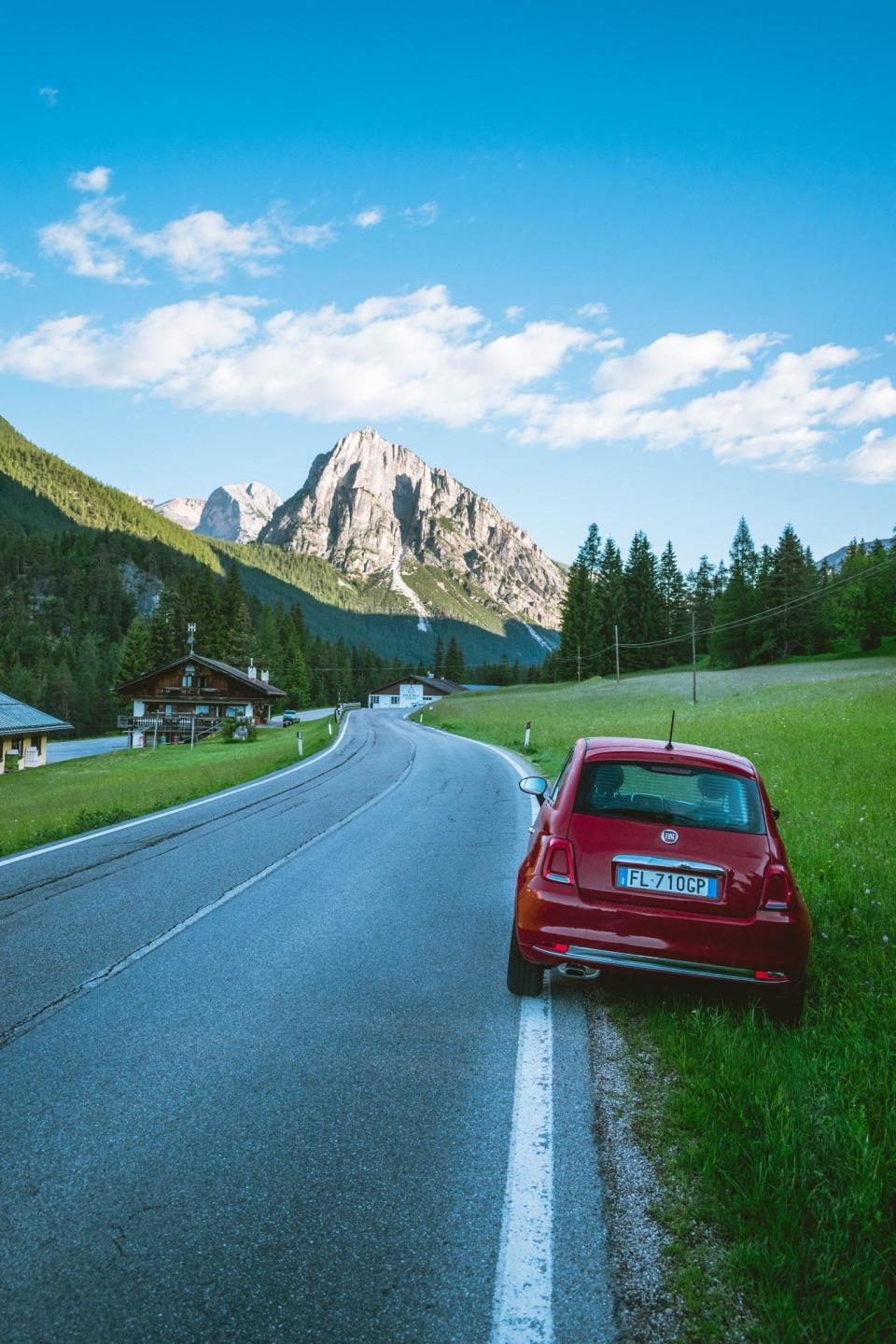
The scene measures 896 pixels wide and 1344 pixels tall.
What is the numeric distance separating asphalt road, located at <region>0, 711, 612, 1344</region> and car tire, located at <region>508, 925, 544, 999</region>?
0.13m

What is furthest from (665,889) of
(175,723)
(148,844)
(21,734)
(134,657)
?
(134,657)

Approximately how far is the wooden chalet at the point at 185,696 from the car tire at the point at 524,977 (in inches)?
2614

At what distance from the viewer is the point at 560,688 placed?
8044 cm

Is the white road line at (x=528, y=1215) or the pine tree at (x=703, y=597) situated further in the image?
the pine tree at (x=703, y=597)

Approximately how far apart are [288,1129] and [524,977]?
6.81 feet

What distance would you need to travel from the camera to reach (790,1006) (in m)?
4.45

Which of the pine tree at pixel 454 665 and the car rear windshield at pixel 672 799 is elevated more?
the pine tree at pixel 454 665

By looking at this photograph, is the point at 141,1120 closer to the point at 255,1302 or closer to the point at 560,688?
the point at 255,1302

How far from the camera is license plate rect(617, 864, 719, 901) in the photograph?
15.0ft

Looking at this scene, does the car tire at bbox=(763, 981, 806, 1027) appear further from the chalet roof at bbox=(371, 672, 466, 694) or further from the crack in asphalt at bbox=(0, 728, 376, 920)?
the chalet roof at bbox=(371, 672, 466, 694)

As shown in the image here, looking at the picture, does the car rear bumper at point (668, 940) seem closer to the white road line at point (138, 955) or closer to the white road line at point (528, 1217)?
the white road line at point (528, 1217)

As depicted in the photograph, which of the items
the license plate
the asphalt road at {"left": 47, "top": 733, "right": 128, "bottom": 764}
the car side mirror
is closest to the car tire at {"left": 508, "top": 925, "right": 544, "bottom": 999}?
the license plate

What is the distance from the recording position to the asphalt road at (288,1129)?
2357 millimetres

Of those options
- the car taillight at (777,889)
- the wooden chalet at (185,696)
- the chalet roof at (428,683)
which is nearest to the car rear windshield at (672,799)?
the car taillight at (777,889)
